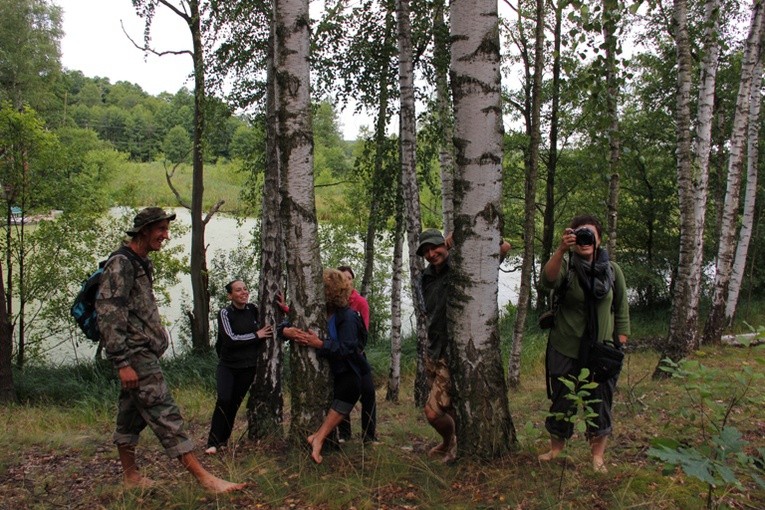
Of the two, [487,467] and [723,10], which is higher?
[723,10]

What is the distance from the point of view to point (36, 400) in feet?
34.4

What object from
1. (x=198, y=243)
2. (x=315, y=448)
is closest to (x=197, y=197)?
(x=198, y=243)

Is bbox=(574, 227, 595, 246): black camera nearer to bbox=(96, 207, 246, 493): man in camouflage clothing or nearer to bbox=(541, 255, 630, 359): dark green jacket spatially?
bbox=(541, 255, 630, 359): dark green jacket

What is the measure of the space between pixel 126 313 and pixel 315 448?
1462 mm

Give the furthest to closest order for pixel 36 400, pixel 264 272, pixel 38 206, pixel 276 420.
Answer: pixel 38 206, pixel 36 400, pixel 264 272, pixel 276 420

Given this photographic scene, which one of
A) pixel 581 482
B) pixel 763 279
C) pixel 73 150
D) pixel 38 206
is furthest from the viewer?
pixel 763 279

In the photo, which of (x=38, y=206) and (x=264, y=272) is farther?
(x=38, y=206)

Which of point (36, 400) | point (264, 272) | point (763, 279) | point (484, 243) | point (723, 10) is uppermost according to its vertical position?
point (723, 10)

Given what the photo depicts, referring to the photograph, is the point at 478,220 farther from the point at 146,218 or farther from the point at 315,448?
the point at 146,218

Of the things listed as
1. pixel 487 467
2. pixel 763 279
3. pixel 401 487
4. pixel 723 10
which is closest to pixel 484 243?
pixel 487 467

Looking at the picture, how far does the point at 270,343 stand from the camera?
16.6 feet

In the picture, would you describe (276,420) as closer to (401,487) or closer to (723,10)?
(401,487)

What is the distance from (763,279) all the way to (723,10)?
31.1ft

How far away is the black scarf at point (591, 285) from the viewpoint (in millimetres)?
3311
